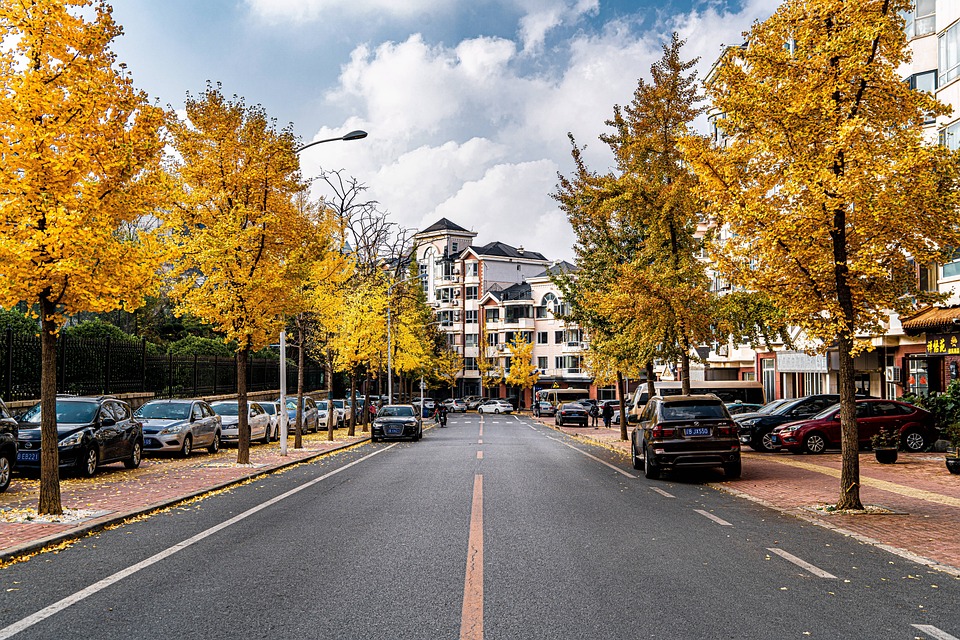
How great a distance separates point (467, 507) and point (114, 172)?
6.93 meters

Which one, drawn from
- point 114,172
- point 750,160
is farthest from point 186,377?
point 750,160

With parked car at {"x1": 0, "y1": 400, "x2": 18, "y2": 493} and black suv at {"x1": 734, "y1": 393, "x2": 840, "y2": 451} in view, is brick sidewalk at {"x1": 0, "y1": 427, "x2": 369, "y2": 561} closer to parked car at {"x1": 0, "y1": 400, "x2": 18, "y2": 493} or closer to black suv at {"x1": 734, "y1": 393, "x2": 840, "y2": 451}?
parked car at {"x1": 0, "y1": 400, "x2": 18, "y2": 493}

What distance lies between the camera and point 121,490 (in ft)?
49.8

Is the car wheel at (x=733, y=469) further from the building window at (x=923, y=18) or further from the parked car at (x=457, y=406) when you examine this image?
the parked car at (x=457, y=406)

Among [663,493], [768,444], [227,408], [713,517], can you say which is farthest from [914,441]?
[227,408]

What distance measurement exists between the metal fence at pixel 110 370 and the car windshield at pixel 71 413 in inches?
165

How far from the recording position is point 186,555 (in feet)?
29.6

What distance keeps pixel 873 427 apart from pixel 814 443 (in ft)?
5.66

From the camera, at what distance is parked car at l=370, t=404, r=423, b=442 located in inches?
1325

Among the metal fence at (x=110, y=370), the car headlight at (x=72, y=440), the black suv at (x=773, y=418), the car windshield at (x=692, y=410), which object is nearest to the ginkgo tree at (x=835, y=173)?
the car windshield at (x=692, y=410)

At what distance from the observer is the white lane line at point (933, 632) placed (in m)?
6.08

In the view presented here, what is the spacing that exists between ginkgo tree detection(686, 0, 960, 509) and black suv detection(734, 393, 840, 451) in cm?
1369

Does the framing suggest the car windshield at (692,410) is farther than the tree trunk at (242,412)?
No

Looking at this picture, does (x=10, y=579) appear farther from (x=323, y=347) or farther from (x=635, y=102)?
(x=323, y=347)
